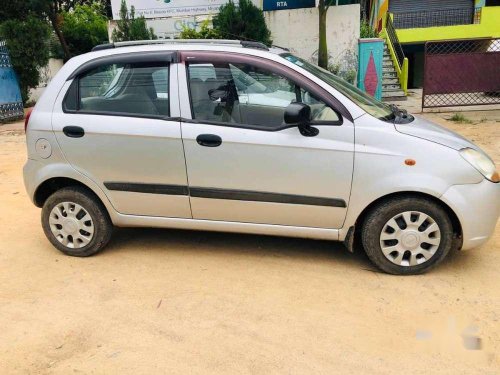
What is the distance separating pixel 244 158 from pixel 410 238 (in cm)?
135

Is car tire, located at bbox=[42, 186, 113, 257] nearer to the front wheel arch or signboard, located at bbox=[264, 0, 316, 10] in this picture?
the front wheel arch

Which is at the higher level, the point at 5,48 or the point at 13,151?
the point at 5,48

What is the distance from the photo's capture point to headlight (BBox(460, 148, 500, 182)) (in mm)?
3457

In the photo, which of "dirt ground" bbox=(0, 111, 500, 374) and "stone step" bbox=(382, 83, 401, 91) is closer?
"dirt ground" bbox=(0, 111, 500, 374)

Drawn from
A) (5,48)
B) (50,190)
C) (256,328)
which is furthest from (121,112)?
(5,48)

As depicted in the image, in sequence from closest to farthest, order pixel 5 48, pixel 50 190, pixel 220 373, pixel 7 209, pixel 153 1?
pixel 220 373, pixel 50 190, pixel 7 209, pixel 5 48, pixel 153 1

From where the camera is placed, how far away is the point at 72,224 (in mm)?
4070

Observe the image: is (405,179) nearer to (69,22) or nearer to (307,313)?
(307,313)

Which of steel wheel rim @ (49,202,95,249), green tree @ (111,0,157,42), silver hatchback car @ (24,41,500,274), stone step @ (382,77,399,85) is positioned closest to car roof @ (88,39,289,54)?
silver hatchback car @ (24,41,500,274)

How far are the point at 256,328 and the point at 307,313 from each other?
1.24 feet

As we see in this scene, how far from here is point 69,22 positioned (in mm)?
20797

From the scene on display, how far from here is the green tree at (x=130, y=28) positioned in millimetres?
13617

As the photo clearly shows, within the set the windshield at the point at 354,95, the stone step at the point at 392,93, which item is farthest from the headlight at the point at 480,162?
the stone step at the point at 392,93

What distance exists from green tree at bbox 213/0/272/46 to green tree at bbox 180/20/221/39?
0.18 meters
